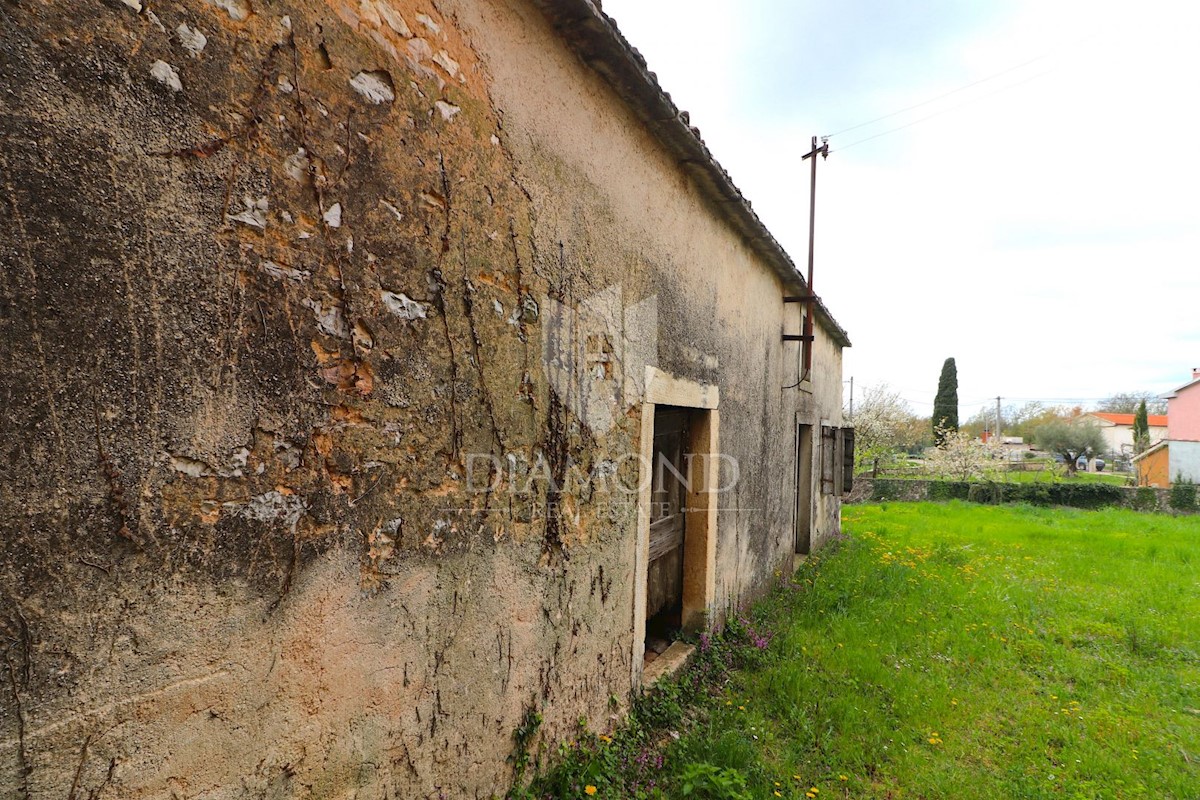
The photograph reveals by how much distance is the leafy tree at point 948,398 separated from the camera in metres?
31.5

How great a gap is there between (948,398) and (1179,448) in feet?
31.8

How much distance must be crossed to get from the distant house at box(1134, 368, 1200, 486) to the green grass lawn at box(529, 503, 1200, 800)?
21707 millimetres

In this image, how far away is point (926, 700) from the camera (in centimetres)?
406

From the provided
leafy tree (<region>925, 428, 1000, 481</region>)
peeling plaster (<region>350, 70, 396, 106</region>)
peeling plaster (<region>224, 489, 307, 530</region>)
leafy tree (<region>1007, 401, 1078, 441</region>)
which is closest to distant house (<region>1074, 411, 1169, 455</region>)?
leafy tree (<region>1007, 401, 1078, 441</region>)

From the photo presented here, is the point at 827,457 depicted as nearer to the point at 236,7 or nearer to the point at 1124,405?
the point at 236,7

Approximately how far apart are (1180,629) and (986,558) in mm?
2999

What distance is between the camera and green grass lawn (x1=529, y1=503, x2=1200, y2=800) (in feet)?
10.3

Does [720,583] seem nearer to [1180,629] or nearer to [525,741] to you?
[525,741]

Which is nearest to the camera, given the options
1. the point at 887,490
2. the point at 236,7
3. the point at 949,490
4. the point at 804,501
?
the point at 236,7

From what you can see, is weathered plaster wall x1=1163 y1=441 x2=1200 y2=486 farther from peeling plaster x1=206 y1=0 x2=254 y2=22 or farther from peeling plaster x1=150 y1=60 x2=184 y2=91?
peeling plaster x1=150 y1=60 x2=184 y2=91

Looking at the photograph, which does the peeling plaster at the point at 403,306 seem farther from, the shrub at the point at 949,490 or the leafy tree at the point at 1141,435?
the leafy tree at the point at 1141,435

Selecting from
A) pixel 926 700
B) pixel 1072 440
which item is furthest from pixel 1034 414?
pixel 926 700

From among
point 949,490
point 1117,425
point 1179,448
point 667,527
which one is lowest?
point 949,490

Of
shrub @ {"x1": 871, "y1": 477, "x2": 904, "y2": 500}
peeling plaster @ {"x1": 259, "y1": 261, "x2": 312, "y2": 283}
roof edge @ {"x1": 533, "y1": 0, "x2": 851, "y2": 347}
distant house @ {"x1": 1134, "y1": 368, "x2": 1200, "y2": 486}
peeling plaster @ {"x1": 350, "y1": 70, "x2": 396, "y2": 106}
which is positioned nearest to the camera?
peeling plaster @ {"x1": 259, "y1": 261, "x2": 312, "y2": 283}
